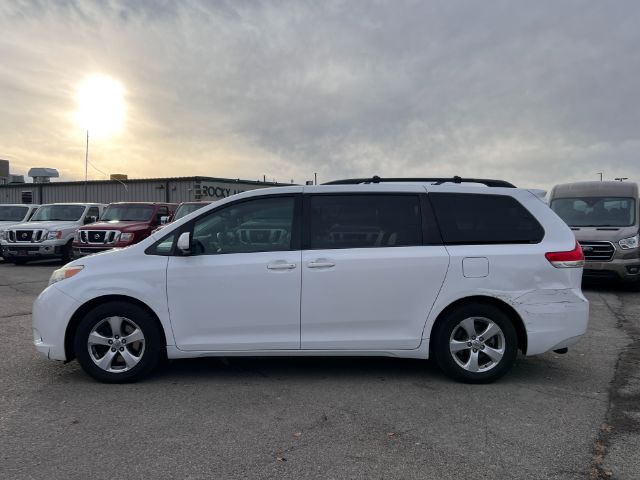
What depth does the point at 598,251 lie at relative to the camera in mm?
11031

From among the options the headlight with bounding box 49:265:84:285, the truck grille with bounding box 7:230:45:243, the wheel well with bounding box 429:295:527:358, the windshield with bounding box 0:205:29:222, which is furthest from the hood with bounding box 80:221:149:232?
the wheel well with bounding box 429:295:527:358

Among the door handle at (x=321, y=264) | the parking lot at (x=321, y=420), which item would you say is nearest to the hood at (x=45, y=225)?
the parking lot at (x=321, y=420)

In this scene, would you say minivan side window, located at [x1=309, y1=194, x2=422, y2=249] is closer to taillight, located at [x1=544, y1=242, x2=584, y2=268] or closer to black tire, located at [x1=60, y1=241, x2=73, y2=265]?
taillight, located at [x1=544, y1=242, x2=584, y2=268]

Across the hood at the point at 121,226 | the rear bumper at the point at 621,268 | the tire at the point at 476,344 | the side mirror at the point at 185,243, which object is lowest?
the tire at the point at 476,344

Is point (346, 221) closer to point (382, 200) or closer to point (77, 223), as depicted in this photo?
point (382, 200)

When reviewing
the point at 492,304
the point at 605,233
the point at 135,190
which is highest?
the point at 135,190

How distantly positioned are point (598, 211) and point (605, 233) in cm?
109

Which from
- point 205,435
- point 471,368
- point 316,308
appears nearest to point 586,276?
point 471,368

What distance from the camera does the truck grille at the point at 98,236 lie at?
46.8ft

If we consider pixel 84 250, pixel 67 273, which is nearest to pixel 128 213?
pixel 84 250

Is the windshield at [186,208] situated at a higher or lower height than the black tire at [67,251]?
higher

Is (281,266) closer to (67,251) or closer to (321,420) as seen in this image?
(321,420)

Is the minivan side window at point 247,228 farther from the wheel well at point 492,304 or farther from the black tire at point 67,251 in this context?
the black tire at point 67,251

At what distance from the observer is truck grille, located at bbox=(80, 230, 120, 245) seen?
1427 cm
